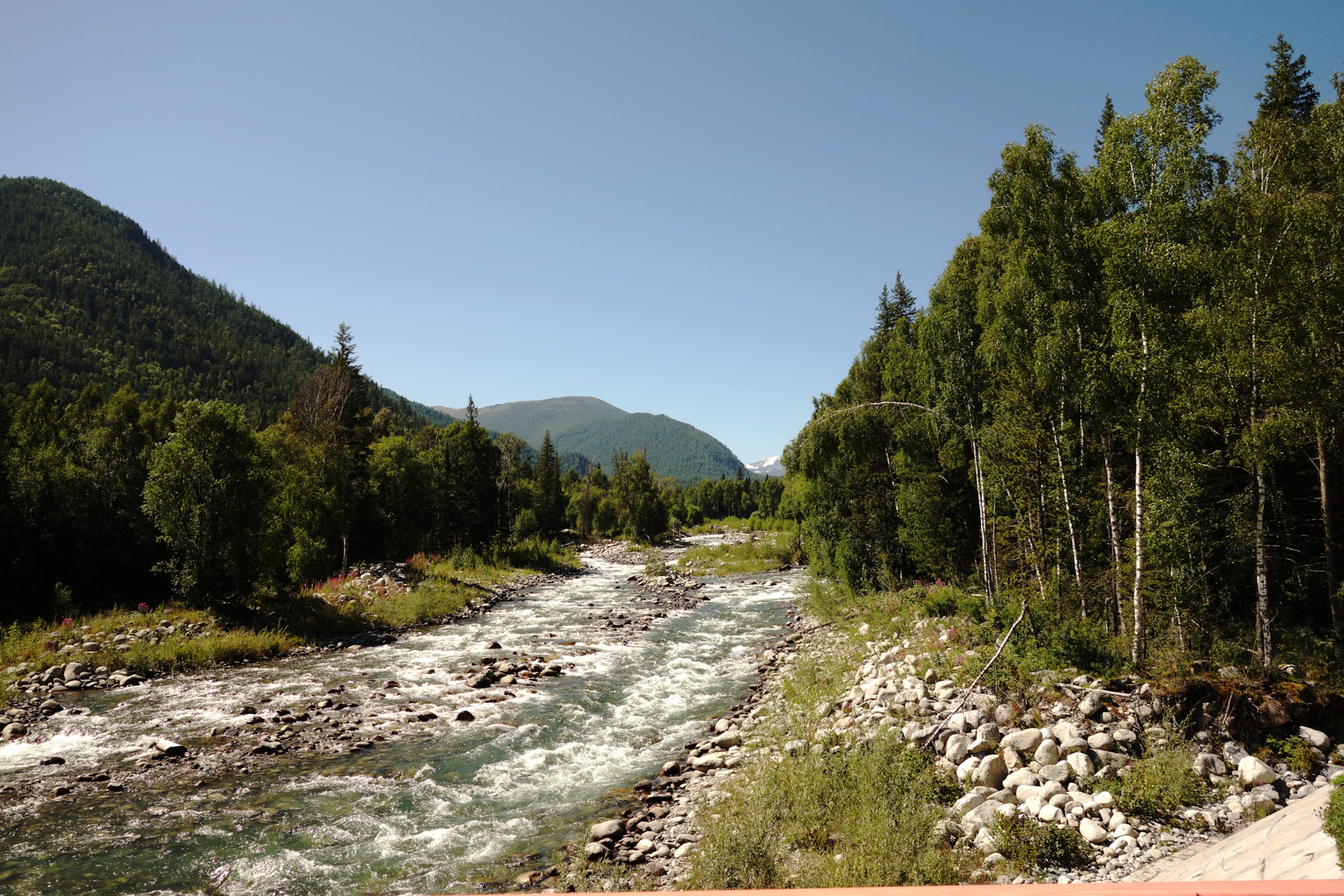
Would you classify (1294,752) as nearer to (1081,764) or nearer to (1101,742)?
(1101,742)

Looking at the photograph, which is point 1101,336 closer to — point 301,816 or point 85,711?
point 301,816

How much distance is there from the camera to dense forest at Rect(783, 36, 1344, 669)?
10.9 m

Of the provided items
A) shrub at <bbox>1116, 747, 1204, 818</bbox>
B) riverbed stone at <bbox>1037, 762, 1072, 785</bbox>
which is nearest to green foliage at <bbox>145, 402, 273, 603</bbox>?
riverbed stone at <bbox>1037, 762, 1072, 785</bbox>

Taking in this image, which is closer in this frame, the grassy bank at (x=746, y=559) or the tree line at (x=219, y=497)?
the tree line at (x=219, y=497)

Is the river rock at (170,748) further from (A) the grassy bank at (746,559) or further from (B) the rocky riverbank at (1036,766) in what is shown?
(A) the grassy bank at (746,559)

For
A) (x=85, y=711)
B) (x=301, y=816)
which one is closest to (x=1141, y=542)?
→ (x=301, y=816)

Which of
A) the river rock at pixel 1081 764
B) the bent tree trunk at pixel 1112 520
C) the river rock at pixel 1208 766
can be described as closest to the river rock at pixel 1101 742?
the river rock at pixel 1081 764

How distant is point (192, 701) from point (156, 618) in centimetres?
908

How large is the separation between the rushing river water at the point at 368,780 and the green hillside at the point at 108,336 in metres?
98.6

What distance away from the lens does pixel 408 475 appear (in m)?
52.5

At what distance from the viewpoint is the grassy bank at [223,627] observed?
1958 centimetres

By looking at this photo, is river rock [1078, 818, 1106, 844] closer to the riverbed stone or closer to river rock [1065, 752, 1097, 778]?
the riverbed stone

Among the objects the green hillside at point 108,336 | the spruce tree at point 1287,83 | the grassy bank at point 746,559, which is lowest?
the grassy bank at point 746,559

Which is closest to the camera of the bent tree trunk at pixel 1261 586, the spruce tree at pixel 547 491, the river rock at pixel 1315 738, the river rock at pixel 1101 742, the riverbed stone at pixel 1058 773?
the riverbed stone at pixel 1058 773
